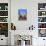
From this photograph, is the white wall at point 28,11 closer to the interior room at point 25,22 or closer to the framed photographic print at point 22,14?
the interior room at point 25,22

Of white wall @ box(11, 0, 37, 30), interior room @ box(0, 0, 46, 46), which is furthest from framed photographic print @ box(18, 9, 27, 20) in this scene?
white wall @ box(11, 0, 37, 30)

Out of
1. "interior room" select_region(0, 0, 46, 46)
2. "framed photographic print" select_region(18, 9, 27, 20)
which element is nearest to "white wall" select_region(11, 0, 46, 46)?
"interior room" select_region(0, 0, 46, 46)

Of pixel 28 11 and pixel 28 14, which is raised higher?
pixel 28 11

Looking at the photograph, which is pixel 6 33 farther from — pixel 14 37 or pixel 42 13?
pixel 42 13

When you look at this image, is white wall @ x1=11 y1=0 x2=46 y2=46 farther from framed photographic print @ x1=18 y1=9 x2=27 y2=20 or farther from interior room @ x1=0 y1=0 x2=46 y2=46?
framed photographic print @ x1=18 y1=9 x2=27 y2=20

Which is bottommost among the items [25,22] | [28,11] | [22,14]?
[25,22]

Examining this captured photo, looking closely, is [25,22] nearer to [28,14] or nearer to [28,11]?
[28,14]

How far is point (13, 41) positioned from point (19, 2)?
194 cm

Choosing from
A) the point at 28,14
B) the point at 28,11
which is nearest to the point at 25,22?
the point at 28,14

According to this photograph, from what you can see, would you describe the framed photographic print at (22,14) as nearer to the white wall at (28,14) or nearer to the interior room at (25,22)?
the interior room at (25,22)

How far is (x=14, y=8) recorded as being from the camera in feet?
21.4

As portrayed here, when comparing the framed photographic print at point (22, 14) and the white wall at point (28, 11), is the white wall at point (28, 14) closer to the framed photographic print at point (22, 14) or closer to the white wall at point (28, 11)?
the white wall at point (28, 11)

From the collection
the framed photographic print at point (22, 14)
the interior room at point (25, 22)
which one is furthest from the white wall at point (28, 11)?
the framed photographic print at point (22, 14)

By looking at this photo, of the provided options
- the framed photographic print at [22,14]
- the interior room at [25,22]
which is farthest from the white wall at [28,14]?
the framed photographic print at [22,14]
